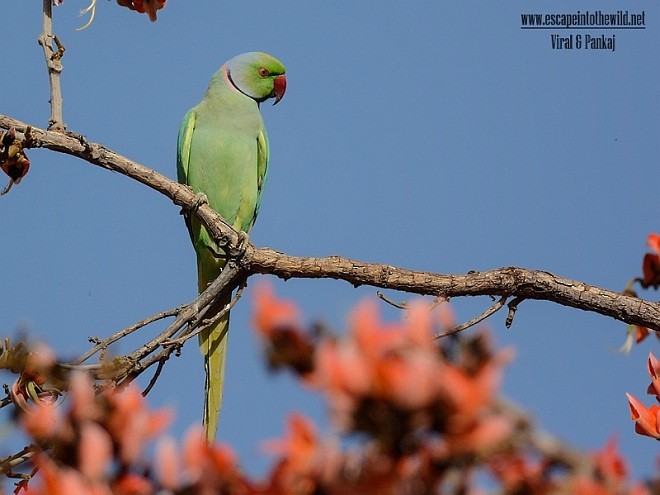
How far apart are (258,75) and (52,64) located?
7.87 ft

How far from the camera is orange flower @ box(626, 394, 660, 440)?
2.06 meters

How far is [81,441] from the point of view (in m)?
0.95

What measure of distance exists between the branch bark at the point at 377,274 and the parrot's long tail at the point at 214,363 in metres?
0.57

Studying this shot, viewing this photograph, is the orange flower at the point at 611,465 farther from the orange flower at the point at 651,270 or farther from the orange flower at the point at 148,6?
the orange flower at the point at 148,6

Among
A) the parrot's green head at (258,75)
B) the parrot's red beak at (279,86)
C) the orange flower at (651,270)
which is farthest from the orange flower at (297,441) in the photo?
the parrot's red beak at (279,86)

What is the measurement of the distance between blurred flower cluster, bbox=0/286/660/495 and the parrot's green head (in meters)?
4.08

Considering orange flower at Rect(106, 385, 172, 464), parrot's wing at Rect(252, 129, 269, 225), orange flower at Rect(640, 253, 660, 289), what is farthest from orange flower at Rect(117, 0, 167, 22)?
orange flower at Rect(106, 385, 172, 464)

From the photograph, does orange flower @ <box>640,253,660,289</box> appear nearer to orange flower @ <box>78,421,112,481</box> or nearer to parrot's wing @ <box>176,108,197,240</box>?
orange flower @ <box>78,421,112,481</box>

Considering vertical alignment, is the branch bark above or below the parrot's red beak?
below

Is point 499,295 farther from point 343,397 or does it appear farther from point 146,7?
point 343,397

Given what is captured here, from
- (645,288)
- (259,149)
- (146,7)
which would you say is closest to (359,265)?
(645,288)

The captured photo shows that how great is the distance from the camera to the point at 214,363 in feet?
12.4

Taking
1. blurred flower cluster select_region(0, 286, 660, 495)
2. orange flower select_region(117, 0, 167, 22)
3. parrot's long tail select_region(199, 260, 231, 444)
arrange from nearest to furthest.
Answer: blurred flower cluster select_region(0, 286, 660, 495) < orange flower select_region(117, 0, 167, 22) < parrot's long tail select_region(199, 260, 231, 444)

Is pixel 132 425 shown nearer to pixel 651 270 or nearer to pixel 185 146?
pixel 651 270
